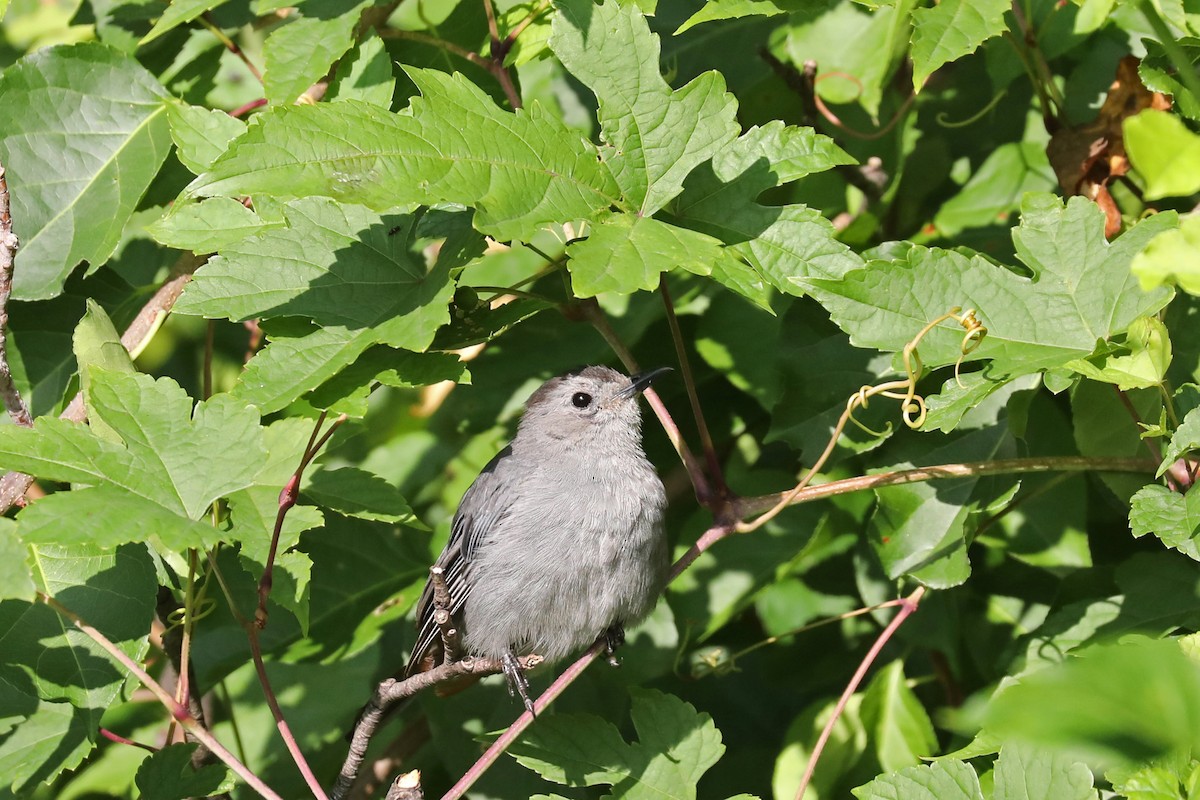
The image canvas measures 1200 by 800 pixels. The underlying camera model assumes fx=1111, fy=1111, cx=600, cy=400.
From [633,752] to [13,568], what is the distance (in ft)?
4.73

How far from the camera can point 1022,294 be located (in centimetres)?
235

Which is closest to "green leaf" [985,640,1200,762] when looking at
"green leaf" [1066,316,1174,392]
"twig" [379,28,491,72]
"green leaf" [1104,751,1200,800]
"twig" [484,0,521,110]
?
"green leaf" [1104,751,1200,800]

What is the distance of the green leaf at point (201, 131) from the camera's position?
267 centimetres

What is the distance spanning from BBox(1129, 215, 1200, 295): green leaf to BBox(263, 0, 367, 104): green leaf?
2.06 meters

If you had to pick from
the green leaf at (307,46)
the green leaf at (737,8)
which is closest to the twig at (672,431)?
the green leaf at (737,8)

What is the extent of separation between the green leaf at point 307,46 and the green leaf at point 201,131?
0.14 meters

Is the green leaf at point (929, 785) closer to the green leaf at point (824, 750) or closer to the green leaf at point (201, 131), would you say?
the green leaf at point (824, 750)

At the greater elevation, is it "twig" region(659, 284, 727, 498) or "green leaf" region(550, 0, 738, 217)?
"green leaf" region(550, 0, 738, 217)

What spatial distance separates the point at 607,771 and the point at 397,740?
3.90ft

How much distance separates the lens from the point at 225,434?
2275 millimetres

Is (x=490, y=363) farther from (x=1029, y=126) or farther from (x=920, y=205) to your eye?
(x=1029, y=126)

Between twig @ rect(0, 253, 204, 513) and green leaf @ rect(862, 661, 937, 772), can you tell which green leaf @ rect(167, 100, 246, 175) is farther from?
green leaf @ rect(862, 661, 937, 772)

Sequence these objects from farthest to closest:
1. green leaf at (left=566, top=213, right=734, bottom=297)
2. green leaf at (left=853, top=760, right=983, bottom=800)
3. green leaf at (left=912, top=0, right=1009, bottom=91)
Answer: green leaf at (left=912, top=0, right=1009, bottom=91) < green leaf at (left=853, top=760, right=983, bottom=800) < green leaf at (left=566, top=213, right=734, bottom=297)

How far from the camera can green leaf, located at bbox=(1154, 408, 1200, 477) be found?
2.09 metres
